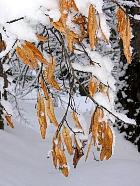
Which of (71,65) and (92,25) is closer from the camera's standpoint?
(92,25)

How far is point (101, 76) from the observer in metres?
1.34

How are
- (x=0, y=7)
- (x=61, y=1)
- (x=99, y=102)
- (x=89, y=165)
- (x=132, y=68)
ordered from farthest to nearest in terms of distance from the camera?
(x=132, y=68) → (x=89, y=165) → (x=99, y=102) → (x=0, y=7) → (x=61, y=1)

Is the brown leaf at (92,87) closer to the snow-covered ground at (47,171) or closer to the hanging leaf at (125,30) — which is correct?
the hanging leaf at (125,30)

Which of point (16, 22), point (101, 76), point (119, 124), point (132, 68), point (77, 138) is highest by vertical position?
point (16, 22)

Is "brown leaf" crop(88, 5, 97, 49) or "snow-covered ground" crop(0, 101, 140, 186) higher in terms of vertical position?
"brown leaf" crop(88, 5, 97, 49)

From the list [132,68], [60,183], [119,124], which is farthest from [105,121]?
[119,124]

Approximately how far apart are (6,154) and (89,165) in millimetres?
1044

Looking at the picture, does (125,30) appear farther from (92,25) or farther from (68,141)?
(68,141)

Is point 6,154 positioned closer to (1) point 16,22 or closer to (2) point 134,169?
(2) point 134,169

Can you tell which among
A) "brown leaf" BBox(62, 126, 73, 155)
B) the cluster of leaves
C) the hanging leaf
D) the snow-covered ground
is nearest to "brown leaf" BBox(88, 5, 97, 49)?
the cluster of leaves

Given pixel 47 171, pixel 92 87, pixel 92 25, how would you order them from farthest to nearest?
pixel 47 171 → pixel 92 87 → pixel 92 25

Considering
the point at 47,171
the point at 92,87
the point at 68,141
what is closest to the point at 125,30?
the point at 92,87

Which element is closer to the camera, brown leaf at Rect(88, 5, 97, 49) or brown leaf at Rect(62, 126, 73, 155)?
brown leaf at Rect(88, 5, 97, 49)

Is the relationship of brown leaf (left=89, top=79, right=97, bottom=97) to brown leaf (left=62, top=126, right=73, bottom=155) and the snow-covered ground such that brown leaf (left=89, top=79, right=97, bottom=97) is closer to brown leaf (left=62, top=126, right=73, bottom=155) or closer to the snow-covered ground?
brown leaf (left=62, top=126, right=73, bottom=155)
